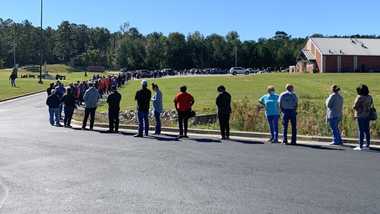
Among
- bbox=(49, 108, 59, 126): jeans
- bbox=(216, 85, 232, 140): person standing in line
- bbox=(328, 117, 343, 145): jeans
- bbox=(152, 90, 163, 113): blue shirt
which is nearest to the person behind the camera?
bbox=(328, 117, 343, 145): jeans

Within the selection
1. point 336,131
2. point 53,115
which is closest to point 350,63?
point 53,115

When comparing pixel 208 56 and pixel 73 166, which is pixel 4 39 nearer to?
pixel 208 56

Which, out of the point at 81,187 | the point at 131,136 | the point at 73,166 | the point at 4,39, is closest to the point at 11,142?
the point at 131,136

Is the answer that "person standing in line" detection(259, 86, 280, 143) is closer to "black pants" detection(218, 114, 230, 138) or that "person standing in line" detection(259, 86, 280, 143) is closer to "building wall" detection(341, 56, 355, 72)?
"black pants" detection(218, 114, 230, 138)

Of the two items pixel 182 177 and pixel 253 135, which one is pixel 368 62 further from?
pixel 182 177

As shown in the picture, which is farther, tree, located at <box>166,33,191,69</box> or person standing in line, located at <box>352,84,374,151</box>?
tree, located at <box>166,33,191,69</box>

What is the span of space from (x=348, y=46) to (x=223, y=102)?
91.1 metres

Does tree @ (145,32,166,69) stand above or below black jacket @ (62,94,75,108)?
above

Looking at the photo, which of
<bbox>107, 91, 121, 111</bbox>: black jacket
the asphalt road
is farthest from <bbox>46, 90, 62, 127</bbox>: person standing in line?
the asphalt road

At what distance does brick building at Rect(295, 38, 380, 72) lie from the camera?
103438 millimetres

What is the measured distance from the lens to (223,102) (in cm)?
1983

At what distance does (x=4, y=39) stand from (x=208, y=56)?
6050cm

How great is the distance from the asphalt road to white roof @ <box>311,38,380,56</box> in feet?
291

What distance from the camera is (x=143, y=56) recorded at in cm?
15025
